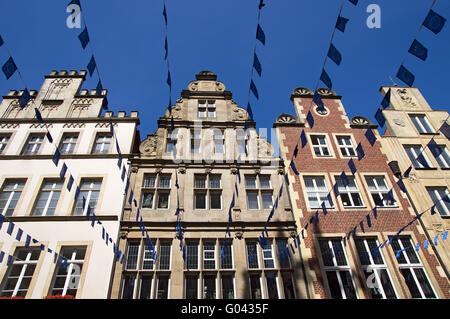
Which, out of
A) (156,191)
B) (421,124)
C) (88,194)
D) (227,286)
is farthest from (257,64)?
(421,124)

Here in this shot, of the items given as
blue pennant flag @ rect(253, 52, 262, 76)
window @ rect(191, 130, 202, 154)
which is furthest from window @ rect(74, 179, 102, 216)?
blue pennant flag @ rect(253, 52, 262, 76)

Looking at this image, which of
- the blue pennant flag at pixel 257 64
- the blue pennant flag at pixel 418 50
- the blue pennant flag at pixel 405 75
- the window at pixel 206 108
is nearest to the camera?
the blue pennant flag at pixel 418 50

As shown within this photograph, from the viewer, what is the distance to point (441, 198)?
13.2 metres

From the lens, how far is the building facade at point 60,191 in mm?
10414

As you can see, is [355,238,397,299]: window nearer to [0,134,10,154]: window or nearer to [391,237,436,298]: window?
[391,237,436,298]: window

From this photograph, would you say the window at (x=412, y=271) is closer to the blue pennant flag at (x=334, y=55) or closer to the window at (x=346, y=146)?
the window at (x=346, y=146)

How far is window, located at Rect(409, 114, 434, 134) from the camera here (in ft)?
54.0

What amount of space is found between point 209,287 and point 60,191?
8260 mm

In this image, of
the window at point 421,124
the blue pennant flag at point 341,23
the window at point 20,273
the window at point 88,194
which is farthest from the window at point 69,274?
the window at point 421,124

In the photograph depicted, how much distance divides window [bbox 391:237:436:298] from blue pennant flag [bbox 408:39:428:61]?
29.2 ft

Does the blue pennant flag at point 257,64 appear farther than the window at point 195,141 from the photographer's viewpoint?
No

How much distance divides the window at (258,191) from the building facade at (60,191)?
5933 millimetres

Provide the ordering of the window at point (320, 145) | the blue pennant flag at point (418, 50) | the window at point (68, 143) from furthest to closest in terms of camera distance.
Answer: the window at point (68, 143), the window at point (320, 145), the blue pennant flag at point (418, 50)
